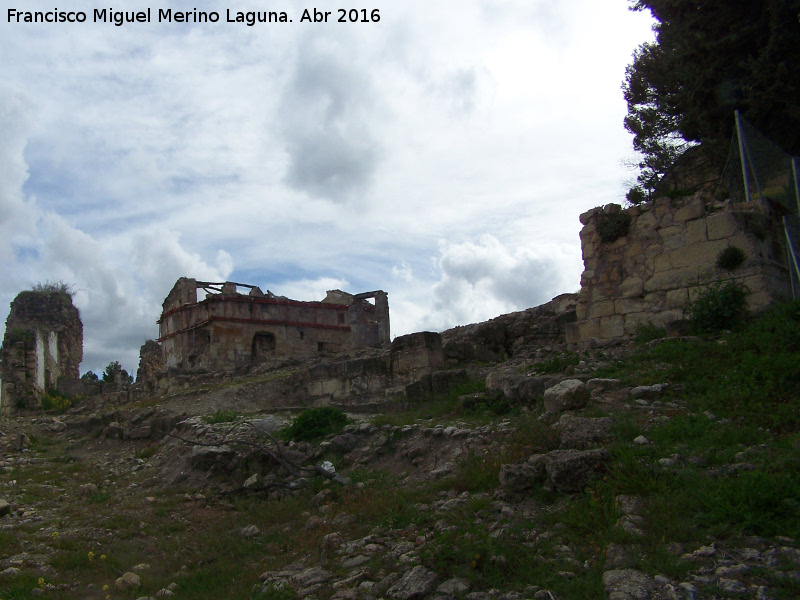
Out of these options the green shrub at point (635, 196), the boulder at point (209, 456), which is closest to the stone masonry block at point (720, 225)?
the boulder at point (209, 456)

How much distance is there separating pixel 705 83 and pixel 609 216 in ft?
23.7

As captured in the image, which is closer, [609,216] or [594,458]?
[594,458]

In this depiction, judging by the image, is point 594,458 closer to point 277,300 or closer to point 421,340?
point 421,340

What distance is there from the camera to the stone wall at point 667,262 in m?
9.05

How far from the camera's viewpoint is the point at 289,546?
19.4 feet

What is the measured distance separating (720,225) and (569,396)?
4.33 meters

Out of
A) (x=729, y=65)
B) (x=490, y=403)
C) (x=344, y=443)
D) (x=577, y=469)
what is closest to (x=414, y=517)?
(x=577, y=469)

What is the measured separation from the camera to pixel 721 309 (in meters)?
8.59

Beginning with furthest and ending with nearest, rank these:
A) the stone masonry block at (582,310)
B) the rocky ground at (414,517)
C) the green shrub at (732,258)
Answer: the stone masonry block at (582,310)
the green shrub at (732,258)
the rocky ground at (414,517)

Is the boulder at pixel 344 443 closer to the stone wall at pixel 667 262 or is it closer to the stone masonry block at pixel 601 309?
the stone wall at pixel 667 262

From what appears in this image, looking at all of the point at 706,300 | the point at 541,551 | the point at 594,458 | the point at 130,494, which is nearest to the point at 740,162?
the point at 706,300

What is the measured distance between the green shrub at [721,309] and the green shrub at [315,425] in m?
4.99

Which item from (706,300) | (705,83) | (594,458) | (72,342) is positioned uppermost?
(705,83)

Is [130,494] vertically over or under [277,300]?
under
